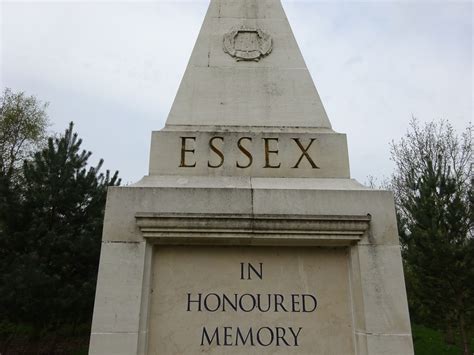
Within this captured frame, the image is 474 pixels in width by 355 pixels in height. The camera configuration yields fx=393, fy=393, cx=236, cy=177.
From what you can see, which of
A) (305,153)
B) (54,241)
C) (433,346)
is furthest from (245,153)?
(433,346)

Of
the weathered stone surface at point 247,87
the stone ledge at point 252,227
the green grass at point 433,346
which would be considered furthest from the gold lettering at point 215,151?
the green grass at point 433,346

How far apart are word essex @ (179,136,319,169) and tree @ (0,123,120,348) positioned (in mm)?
7982

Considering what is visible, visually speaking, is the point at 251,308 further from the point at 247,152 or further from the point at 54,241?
the point at 54,241

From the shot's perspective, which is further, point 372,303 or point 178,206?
point 178,206

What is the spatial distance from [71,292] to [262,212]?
29.8 ft

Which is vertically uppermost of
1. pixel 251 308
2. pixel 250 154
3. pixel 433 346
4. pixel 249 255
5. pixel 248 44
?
pixel 248 44

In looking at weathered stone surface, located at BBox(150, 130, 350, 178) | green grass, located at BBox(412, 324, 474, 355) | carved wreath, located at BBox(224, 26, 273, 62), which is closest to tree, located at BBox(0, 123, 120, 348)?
weathered stone surface, located at BBox(150, 130, 350, 178)

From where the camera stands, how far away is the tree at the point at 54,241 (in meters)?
10.5

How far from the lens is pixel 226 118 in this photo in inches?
187

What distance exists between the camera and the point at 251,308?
3857mm

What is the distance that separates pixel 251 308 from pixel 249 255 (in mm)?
524

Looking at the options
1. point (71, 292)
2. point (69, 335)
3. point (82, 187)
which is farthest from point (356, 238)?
point (69, 335)

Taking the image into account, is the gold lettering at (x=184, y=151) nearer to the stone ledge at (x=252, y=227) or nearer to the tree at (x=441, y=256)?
the stone ledge at (x=252, y=227)

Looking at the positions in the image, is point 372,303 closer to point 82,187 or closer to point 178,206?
point 178,206
